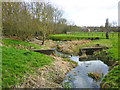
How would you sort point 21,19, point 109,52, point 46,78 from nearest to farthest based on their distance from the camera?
point 46,78 < point 109,52 < point 21,19

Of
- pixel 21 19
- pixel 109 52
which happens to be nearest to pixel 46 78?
pixel 109 52

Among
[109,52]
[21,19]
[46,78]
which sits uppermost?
[21,19]

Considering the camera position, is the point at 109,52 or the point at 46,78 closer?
the point at 46,78

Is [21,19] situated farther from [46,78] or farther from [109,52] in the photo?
[109,52]

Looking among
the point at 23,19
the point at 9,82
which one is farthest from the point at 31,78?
the point at 23,19

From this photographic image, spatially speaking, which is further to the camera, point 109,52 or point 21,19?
point 21,19

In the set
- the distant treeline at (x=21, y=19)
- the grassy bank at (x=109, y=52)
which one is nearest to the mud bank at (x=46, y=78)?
the grassy bank at (x=109, y=52)

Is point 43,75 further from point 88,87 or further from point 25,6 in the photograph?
point 25,6

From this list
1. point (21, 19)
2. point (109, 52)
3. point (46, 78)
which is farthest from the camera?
point (21, 19)

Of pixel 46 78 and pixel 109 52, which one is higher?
pixel 109 52

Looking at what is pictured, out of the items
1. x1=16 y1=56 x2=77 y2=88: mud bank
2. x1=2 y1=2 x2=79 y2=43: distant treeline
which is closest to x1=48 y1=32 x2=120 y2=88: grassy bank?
x1=16 y1=56 x2=77 y2=88: mud bank

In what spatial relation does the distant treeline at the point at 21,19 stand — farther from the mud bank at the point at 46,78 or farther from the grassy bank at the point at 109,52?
the mud bank at the point at 46,78

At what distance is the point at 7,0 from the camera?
19.9m

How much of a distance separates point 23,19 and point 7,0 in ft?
20.6
